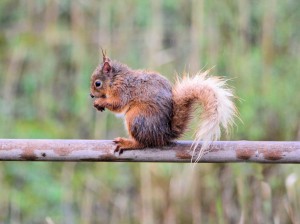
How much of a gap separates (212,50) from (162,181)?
0.77 m

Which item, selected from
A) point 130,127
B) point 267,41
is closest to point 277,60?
point 267,41

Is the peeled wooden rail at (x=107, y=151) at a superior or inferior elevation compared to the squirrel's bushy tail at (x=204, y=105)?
inferior

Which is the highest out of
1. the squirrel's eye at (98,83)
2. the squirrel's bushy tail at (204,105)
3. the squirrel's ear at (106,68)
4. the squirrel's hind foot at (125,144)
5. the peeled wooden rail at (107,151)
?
the squirrel's ear at (106,68)

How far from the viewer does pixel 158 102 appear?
259 cm

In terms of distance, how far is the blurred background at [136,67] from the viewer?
369 cm

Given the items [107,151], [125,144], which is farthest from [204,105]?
[107,151]

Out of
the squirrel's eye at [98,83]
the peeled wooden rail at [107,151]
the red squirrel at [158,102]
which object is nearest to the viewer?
the peeled wooden rail at [107,151]

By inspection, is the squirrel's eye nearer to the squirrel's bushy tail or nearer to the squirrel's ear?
the squirrel's ear

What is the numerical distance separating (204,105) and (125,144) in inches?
10.7

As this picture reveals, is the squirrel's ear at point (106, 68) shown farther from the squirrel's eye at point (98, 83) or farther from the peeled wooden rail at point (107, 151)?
the peeled wooden rail at point (107, 151)

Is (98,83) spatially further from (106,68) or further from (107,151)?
(107,151)

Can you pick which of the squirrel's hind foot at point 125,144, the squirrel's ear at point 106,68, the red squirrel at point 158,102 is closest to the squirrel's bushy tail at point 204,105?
the red squirrel at point 158,102

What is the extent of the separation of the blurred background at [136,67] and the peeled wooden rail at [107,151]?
1.25 metres

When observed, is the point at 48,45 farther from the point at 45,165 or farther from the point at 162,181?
the point at 162,181
